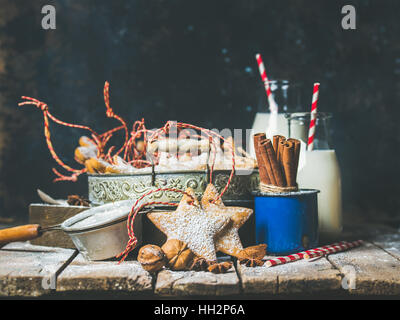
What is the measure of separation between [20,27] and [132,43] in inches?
16.6

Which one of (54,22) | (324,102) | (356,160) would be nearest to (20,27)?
(54,22)

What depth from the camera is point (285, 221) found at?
1.17m

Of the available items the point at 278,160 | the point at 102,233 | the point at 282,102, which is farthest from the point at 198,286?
the point at 282,102

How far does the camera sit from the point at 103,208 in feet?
3.87

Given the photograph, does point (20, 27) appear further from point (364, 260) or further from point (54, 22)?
point (364, 260)

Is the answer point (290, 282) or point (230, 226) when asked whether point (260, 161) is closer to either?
point (230, 226)

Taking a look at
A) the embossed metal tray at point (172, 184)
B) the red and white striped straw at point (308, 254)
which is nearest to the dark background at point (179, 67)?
the embossed metal tray at point (172, 184)

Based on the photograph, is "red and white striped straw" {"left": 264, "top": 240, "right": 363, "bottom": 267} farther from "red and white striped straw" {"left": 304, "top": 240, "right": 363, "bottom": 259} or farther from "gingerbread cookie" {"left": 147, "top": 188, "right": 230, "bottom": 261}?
"gingerbread cookie" {"left": 147, "top": 188, "right": 230, "bottom": 261}

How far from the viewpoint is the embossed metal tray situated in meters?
1.20

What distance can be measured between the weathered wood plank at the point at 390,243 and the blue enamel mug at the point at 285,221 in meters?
0.22

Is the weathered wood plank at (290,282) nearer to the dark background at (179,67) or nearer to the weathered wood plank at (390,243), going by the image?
the weathered wood plank at (390,243)

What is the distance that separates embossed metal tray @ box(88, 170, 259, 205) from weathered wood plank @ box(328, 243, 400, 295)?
28 centimetres

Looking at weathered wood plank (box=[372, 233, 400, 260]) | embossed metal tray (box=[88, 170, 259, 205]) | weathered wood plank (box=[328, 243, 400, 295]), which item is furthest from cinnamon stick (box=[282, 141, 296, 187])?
weathered wood plank (box=[372, 233, 400, 260])

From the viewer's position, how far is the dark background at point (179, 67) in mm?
1796
